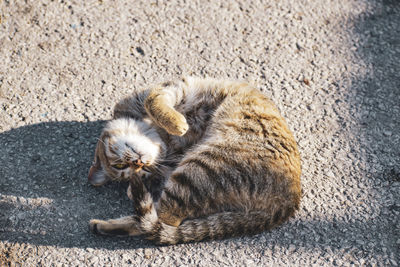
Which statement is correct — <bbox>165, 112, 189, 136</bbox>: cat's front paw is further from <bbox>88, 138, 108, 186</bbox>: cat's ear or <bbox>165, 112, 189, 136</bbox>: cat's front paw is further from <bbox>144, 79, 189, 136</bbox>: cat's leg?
<bbox>88, 138, 108, 186</bbox>: cat's ear

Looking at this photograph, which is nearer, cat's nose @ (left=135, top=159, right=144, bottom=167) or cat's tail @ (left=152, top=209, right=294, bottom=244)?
cat's tail @ (left=152, top=209, right=294, bottom=244)

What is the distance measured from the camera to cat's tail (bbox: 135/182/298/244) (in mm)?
2891

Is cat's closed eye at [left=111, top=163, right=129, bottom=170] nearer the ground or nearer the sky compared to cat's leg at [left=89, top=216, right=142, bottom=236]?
nearer the sky

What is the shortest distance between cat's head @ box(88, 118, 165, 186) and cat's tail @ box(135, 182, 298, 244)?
364 mm

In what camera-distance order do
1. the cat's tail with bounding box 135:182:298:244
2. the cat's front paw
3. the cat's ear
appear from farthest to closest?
the cat's ear < the cat's front paw < the cat's tail with bounding box 135:182:298:244

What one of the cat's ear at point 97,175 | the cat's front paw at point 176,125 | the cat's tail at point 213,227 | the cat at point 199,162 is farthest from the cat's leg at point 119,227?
the cat's front paw at point 176,125

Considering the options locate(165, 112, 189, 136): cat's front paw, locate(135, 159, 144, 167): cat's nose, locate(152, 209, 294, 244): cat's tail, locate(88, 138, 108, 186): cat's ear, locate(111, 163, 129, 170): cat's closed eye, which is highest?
locate(165, 112, 189, 136): cat's front paw

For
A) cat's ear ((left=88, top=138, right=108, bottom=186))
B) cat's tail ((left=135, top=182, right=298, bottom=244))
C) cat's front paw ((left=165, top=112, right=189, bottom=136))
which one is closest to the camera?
cat's tail ((left=135, top=182, right=298, bottom=244))

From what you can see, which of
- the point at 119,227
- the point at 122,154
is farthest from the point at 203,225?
the point at 122,154

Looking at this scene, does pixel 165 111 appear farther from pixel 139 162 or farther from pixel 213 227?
pixel 213 227

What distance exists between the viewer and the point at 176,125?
311 cm

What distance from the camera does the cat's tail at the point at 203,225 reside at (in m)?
2.89

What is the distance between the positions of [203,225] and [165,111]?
0.83 m

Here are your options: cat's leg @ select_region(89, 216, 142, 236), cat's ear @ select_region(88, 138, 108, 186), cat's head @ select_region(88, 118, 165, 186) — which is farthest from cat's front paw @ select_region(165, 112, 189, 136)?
cat's leg @ select_region(89, 216, 142, 236)
